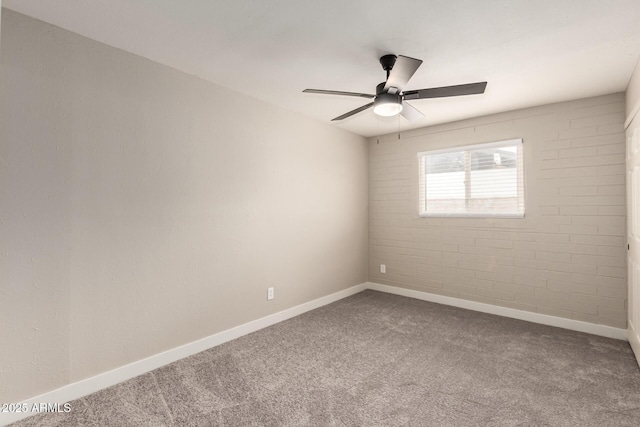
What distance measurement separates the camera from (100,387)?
2.24m

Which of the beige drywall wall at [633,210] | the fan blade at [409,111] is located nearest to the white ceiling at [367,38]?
the beige drywall wall at [633,210]

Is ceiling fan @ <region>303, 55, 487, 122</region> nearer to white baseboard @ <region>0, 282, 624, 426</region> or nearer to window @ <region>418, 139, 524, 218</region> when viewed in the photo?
window @ <region>418, 139, 524, 218</region>

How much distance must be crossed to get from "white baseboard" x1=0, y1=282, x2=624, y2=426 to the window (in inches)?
44.8

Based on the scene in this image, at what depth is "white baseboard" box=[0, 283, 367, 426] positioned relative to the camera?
2016 millimetres

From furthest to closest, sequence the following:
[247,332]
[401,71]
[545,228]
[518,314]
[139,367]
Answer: [518,314]
[545,228]
[247,332]
[139,367]
[401,71]

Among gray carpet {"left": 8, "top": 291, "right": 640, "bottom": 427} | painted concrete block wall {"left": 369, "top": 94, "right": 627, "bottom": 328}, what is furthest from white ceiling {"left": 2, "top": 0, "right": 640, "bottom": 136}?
gray carpet {"left": 8, "top": 291, "right": 640, "bottom": 427}

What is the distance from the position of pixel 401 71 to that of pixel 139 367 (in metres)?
2.85

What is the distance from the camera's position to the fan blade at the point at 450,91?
222 centimetres

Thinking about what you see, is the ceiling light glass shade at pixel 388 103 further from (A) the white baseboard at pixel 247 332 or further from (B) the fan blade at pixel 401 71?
(A) the white baseboard at pixel 247 332

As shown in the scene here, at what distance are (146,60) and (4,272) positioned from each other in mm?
1743

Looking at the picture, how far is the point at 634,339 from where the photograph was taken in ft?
8.89

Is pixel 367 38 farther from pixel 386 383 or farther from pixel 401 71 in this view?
pixel 386 383

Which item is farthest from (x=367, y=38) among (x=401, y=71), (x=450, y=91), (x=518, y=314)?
(x=518, y=314)

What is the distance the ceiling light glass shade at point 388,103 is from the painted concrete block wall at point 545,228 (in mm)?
1201
